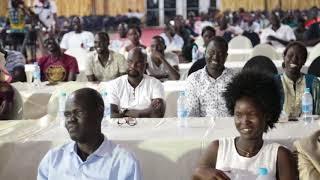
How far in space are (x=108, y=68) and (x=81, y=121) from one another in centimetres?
338

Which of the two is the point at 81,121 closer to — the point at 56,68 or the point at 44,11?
the point at 56,68

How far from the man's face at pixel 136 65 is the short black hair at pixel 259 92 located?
5.57 feet

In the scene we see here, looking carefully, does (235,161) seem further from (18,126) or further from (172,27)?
(172,27)

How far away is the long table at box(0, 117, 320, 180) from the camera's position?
10.5 feet

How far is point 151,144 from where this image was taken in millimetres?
3229

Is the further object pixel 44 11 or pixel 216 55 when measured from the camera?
pixel 44 11

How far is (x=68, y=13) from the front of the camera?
21109mm

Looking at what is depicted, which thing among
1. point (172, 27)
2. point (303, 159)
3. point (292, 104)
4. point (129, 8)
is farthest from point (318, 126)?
point (129, 8)

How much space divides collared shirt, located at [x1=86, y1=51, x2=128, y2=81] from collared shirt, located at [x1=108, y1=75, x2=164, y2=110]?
129 cm

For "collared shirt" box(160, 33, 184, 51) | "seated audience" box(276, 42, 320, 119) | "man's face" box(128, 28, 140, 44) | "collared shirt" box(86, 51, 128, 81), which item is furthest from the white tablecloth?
"collared shirt" box(160, 33, 184, 51)

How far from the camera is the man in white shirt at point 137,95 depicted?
4.30 metres

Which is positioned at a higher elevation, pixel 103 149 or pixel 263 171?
pixel 103 149

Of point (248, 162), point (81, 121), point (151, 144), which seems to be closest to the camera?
point (81, 121)

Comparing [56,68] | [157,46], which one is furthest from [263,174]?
[157,46]
